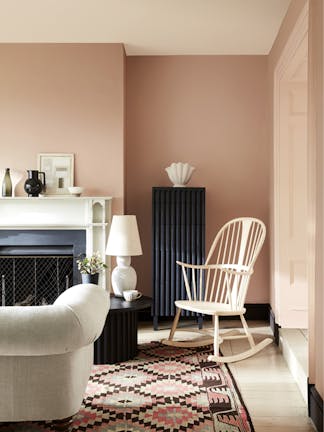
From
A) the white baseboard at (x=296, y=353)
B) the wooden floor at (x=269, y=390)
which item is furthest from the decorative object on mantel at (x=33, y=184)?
the white baseboard at (x=296, y=353)

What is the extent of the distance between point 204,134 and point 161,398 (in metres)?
3.03

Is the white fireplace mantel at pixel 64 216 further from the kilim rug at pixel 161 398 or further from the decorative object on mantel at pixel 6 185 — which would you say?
the kilim rug at pixel 161 398

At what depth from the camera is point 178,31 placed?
463cm

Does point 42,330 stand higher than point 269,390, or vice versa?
point 42,330

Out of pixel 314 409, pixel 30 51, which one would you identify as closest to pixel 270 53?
pixel 30 51

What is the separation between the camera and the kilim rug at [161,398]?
107 inches

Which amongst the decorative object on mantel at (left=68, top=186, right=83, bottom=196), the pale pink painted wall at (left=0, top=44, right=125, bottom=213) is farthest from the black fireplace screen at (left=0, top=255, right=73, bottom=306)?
the pale pink painted wall at (left=0, top=44, right=125, bottom=213)

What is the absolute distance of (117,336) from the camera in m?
3.78

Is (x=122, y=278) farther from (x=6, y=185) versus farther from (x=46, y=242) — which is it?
(x=6, y=185)

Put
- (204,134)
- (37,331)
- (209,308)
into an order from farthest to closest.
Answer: (204,134) < (209,308) < (37,331)

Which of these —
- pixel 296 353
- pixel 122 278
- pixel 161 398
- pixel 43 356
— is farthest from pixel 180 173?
pixel 43 356

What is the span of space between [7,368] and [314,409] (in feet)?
5.37

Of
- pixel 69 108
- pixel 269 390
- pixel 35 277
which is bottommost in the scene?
pixel 269 390

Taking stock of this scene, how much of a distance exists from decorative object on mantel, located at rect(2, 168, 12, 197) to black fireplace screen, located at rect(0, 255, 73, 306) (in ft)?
2.14
